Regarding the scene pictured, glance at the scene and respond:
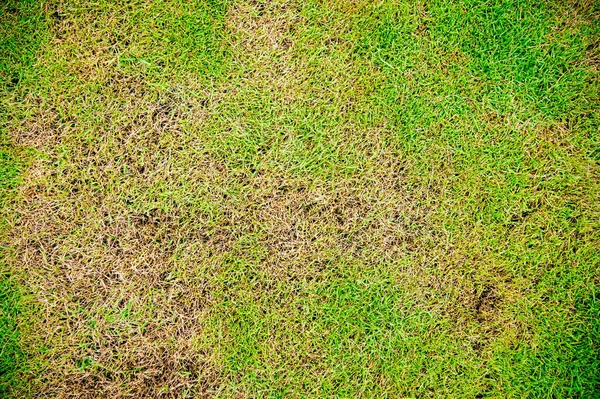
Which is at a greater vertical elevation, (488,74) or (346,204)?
(488,74)

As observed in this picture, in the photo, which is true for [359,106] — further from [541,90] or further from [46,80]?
[46,80]

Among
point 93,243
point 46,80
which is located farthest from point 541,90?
point 46,80

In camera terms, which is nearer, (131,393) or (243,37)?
(131,393)

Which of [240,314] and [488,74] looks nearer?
[240,314]

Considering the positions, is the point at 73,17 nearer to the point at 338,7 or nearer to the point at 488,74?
the point at 338,7

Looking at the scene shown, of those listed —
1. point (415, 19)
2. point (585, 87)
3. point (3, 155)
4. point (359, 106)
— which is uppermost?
point (415, 19)

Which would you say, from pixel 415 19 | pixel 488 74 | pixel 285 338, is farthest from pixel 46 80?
pixel 488 74
